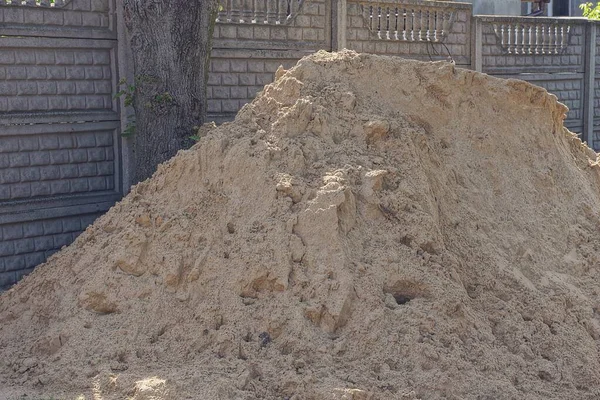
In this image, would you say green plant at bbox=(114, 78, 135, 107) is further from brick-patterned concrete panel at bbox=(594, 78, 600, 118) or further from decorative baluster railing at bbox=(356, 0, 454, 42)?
brick-patterned concrete panel at bbox=(594, 78, 600, 118)

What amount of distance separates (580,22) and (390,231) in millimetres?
9604

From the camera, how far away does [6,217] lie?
21.5 feet

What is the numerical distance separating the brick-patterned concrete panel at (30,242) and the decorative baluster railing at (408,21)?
15.3 feet

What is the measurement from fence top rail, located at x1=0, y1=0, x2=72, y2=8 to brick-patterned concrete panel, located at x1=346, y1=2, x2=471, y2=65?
377cm

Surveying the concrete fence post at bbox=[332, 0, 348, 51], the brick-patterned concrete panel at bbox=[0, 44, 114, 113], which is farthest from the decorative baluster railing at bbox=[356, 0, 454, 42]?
the brick-patterned concrete panel at bbox=[0, 44, 114, 113]

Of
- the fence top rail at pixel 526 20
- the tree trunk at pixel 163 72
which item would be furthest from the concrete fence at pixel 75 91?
the fence top rail at pixel 526 20

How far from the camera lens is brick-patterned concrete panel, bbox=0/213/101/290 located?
21.6 ft

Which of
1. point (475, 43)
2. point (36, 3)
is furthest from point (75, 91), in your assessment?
point (475, 43)

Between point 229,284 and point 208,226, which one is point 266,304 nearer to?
point 229,284

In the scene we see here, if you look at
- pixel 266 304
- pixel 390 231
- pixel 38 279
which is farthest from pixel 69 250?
pixel 390 231

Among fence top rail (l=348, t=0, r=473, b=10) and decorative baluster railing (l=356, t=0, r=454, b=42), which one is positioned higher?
fence top rail (l=348, t=0, r=473, b=10)

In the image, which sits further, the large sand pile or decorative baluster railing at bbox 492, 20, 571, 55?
decorative baluster railing at bbox 492, 20, 571, 55

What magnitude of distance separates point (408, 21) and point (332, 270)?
6.60 m

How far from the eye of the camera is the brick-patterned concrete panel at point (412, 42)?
9.87 metres
